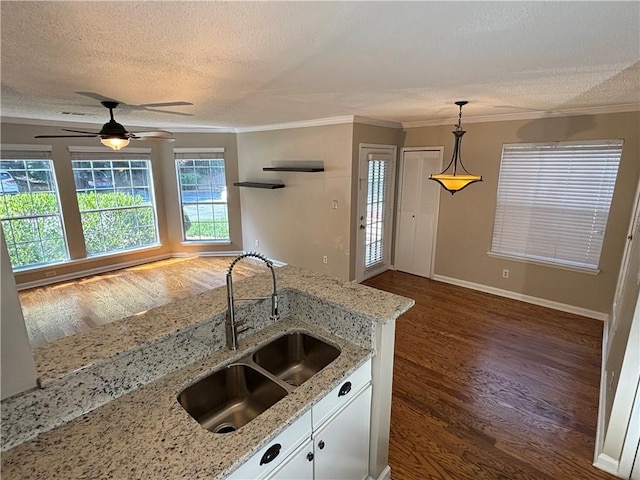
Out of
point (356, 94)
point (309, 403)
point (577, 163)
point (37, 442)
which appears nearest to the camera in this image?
point (37, 442)

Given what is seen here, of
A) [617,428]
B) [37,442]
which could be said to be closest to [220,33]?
[37,442]

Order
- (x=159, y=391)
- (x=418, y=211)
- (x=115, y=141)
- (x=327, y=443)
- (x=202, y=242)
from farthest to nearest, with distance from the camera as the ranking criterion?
1. (x=202, y=242)
2. (x=418, y=211)
3. (x=115, y=141)
4. (x=327, y=443)
5. (x=159, y=391)

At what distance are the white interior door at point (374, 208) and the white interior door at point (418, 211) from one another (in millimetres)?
197

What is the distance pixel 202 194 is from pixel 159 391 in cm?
547

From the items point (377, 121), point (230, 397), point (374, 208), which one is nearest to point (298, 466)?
point (230, 397)

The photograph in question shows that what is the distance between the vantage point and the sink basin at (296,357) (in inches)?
68.6

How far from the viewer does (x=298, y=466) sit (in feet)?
4.36

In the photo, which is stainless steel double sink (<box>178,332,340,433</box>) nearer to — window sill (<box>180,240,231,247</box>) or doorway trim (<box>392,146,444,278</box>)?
doorway trim (<box>392,146,444,278</box>)

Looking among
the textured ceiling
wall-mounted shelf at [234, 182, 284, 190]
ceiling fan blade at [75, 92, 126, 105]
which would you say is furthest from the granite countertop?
wall-mounted shelf at [234, 182, 284, 190]

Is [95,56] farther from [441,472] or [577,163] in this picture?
[577,163]

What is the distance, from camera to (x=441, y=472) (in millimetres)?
1972

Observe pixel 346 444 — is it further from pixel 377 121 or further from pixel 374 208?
pixel 377 121

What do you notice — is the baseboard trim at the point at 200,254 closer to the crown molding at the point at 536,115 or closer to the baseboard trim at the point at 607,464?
the crown molding at the point at 536,115

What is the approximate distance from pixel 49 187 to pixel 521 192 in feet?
22.5
